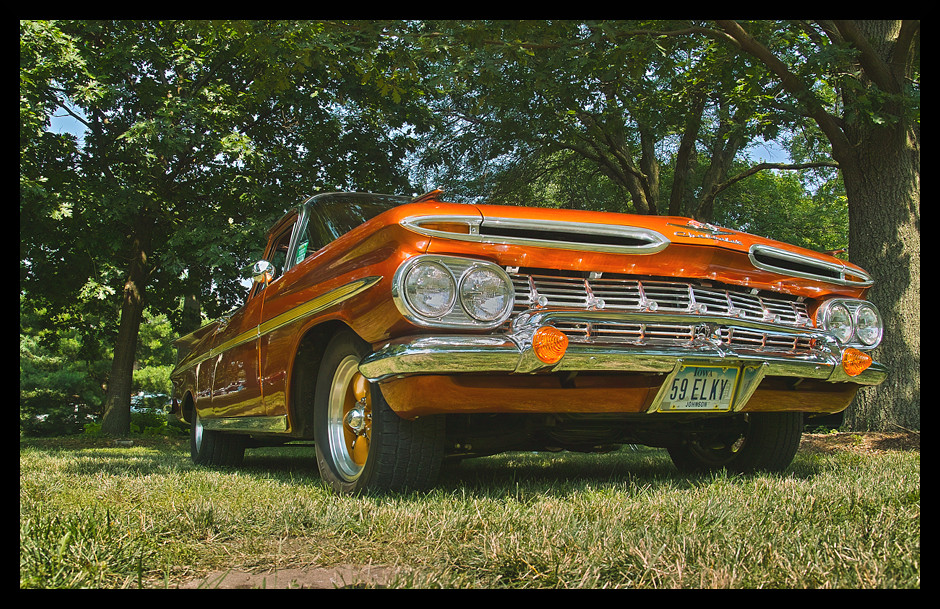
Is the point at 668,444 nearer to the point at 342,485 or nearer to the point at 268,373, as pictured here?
the point at 342,485

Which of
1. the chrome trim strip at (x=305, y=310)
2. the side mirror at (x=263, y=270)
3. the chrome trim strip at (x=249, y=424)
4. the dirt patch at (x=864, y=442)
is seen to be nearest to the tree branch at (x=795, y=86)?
the dirt patch at (x=864, y=442)

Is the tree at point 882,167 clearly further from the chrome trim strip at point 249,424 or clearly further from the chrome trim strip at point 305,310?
the chrome trim strip at point 249,424

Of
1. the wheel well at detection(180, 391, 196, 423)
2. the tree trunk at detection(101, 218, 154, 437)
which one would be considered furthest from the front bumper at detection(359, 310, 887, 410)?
the tree trunk at detection(101, 218, 154, 437)

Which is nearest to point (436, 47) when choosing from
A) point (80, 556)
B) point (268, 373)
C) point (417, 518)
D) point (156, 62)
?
point (268, 373)

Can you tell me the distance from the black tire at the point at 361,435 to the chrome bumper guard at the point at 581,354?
0.26 meters

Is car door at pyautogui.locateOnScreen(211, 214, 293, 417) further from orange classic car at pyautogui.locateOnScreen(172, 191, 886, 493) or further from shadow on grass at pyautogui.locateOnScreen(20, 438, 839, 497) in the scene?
shadow on grass at pyautogui.locateOnScreen(20, 438, 839, 497)

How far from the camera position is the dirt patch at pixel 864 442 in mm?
6176

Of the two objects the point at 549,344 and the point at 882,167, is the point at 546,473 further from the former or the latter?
the point at 882,167

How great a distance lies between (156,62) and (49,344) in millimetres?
8046

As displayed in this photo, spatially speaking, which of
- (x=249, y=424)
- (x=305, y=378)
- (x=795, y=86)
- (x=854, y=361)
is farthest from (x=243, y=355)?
(x=795, y=86)

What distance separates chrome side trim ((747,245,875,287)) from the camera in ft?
11.4

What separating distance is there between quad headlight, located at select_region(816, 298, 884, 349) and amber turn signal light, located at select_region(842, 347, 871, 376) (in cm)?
17
